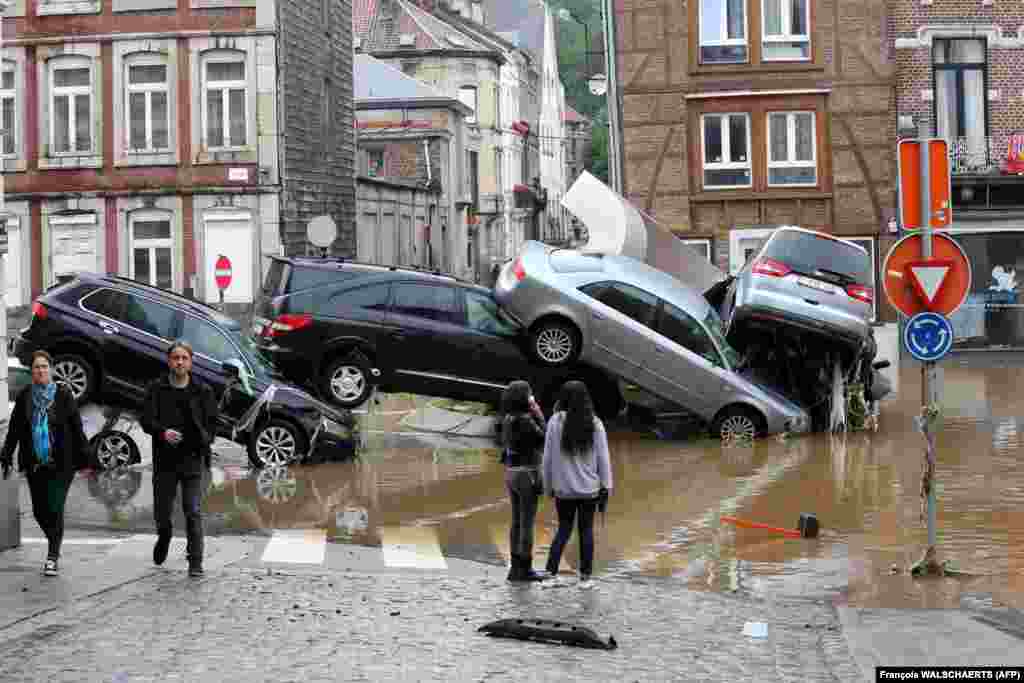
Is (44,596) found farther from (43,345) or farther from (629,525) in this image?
(43,345)

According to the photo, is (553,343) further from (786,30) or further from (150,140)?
(786,30)

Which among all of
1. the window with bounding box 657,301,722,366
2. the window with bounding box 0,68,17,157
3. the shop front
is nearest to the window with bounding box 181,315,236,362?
the window with bounding box 657,301,722,366

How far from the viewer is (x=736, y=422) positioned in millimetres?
23422

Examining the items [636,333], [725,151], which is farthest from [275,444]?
[725,151]

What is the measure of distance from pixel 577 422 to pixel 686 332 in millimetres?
10769

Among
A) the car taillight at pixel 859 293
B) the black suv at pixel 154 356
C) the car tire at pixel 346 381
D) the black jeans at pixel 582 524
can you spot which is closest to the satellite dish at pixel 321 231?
the car tire at pixel 346 381

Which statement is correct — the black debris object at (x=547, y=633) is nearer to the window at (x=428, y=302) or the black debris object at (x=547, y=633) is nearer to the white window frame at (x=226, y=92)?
the window at (x=428, y=302)

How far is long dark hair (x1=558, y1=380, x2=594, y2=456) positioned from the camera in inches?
498

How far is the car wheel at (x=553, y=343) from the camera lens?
74.3 ft

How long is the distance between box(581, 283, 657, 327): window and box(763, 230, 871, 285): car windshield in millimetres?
1973

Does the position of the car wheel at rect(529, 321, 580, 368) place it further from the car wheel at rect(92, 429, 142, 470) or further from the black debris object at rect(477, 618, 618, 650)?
the black debris object at rect(477, 618, 618, 650)

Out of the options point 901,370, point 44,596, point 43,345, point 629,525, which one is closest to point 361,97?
point 901,370

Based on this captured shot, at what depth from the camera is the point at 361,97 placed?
209 ft

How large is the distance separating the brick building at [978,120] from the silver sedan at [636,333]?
17.8 metres
